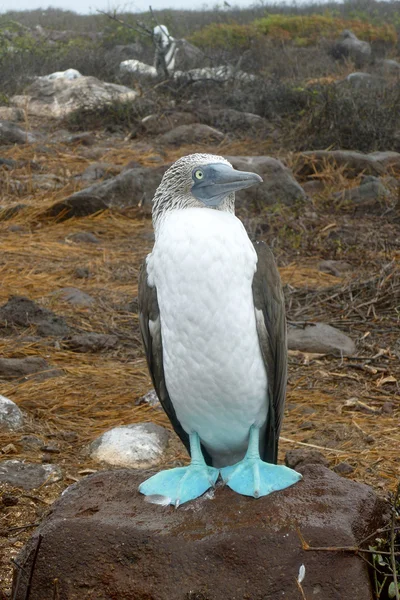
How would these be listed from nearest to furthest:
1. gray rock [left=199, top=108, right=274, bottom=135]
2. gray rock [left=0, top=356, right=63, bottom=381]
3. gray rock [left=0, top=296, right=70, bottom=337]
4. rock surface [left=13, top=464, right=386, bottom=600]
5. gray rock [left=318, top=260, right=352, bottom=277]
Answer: rock surface [left=13, top=464, right=386, bottom=600]
gray rock [left=0, top=356, right=63, bottom=381]
gray rock [left=0, top=296, right=70, bottom=337]
gray rock [left=318, top=260, right=352, bottom=277]
gray rock [left=199, top=108, right=274, bottom=135]

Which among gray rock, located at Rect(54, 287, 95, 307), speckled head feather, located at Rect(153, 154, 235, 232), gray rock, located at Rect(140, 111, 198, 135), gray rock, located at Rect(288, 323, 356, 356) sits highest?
speckled head feather, located at Rect(153, 154, 235, 232)

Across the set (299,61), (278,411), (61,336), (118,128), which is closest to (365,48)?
(299,61)

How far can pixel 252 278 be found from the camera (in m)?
2.58

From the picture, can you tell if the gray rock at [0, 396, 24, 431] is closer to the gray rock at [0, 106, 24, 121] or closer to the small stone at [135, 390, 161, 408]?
the small stone at [135, 390, 161, 408]

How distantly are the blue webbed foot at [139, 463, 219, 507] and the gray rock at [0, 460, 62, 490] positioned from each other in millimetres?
809

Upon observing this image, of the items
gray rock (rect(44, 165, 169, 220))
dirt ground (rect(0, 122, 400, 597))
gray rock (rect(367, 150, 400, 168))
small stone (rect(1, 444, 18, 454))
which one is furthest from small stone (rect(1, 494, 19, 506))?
gray rock (rect(367, 150, 400, 168))

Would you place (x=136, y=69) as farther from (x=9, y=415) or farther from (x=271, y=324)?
(x=271, y=324)

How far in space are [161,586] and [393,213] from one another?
6.06 metres

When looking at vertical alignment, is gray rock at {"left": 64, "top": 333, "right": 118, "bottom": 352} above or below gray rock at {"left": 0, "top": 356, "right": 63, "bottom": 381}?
below

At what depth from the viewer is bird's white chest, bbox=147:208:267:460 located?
2428 mm

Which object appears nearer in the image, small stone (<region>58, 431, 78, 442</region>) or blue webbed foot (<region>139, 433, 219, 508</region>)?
blue webbed foot (<region>139, 433, 219, 508</region>)

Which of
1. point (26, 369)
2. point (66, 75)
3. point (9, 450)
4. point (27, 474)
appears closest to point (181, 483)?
point (27, 474)

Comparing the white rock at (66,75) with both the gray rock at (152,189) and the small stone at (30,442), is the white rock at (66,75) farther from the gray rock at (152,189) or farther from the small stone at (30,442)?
the small stone at (30,442)

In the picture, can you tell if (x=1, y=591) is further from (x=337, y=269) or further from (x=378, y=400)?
(x=337, y=269)
